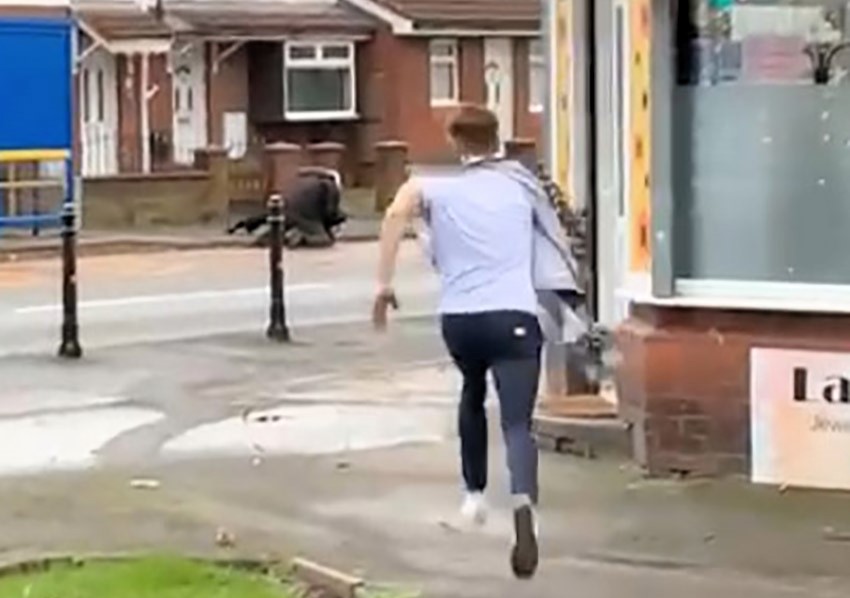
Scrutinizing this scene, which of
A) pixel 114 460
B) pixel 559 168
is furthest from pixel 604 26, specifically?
pixel 114 460

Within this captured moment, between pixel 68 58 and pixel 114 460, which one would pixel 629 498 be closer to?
pixel 114 460

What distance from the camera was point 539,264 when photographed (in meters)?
9.80

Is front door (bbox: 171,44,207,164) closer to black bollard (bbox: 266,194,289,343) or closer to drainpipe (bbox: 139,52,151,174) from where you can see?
drainpipe (bbox: 139,52,151,174)

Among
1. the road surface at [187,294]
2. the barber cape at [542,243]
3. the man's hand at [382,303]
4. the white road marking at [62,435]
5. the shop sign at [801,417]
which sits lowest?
the white road marking at [62,435]

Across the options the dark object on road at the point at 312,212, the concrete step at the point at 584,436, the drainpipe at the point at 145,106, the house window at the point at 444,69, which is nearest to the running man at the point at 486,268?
the concrete step at the point at 584,436

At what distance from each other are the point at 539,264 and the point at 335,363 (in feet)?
26.0

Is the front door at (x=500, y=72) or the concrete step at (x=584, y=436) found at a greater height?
the front door at (x=500, y=72)

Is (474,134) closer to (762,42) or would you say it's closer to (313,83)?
(762,42)

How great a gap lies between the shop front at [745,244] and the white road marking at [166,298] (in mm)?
11199

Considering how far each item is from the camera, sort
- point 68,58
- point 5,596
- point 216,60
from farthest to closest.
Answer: point 216,60
point 68,58
point 5,596

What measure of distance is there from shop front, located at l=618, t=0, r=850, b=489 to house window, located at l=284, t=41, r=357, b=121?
3361 centimetres

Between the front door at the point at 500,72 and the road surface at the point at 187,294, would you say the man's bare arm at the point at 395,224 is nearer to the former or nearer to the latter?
the road surface at the point at 187,294

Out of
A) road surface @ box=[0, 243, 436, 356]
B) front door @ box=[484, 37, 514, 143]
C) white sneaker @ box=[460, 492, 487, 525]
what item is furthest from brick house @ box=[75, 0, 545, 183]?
white sneaker @ box=[460, 492, 487, 525]

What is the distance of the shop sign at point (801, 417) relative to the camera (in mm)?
11188
